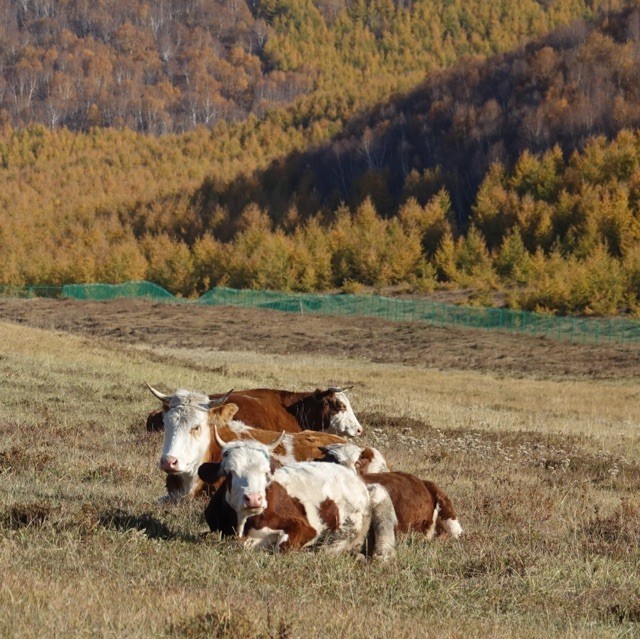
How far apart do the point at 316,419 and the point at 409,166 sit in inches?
4836

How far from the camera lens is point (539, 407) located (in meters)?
31.1

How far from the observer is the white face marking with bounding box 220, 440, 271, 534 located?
8297mm

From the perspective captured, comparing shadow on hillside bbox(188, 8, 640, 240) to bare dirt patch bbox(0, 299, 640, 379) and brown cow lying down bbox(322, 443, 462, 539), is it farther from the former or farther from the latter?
brown cow lying down bbox(322, 443, 462, 539)

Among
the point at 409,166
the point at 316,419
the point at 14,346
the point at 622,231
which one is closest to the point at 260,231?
the point at 409,166

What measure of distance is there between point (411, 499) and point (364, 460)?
1.38 meters

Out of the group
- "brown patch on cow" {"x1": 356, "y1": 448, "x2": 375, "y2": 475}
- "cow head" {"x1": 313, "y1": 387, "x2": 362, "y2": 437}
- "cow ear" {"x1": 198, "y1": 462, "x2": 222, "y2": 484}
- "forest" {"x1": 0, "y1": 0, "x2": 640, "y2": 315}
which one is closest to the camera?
"cow ear" {"x1": 198, "y1": 462, "x2": 222, "y2": 484}

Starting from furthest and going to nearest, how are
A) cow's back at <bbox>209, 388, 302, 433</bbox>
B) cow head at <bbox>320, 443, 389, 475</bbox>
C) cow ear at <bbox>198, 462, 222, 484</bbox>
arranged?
cow's back at <bbox>209, 388, 302, 433</bbox>, cow head at <bbox>320, 443, 389, 475</bbox>, cow ear at <bbox>198, 462, 222, 484</bbox>

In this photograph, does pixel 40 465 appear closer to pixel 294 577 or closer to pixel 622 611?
pixel 294 577

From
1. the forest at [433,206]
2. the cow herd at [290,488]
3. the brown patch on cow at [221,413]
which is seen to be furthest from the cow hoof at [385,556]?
the forest at [433,206]

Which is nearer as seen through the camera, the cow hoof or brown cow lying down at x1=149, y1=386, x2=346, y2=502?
the cow hoof

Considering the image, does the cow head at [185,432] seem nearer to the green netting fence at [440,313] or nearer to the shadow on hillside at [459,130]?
the green netting fence at [440,313]

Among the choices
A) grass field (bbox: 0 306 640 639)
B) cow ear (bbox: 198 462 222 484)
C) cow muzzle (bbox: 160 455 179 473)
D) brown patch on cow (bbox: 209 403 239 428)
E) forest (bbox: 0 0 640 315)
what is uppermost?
forest (bbox: 0 0 640 315)

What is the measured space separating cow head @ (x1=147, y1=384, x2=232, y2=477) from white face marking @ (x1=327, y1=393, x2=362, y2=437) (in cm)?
464

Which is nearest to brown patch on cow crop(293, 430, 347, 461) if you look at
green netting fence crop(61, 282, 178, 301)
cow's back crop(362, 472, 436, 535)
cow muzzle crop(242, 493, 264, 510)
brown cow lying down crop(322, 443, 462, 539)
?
brown cow lying down crop(322, 443, 462, 539)
